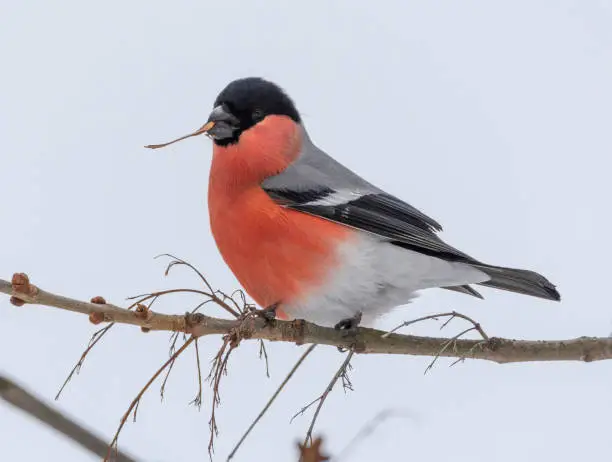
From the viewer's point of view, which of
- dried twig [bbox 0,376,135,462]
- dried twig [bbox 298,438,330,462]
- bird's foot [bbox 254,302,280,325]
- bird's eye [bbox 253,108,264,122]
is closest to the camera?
dried twig [bbox 0,376,135,462]

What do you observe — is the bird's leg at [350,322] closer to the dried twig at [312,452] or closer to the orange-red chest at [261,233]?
the orange-red chest at [261,233]

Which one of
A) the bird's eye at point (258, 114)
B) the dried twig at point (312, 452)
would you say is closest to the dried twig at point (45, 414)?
the dried twig at point (312, 452)

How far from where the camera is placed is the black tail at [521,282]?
1.53m

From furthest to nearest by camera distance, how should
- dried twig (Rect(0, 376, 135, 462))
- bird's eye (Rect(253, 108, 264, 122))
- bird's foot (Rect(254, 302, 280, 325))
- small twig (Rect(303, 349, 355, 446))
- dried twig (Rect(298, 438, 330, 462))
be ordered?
1. bird's eye (Rect(253, 108, 264, 122))
2. bird's foot (Rect(254, 302, 280, 325))
3. small twig (Rect(303, 349, 355, 446))
4. dried twig (Rect(298, 438, 330, 462))
5. dried twig (Rect(0, 376, 135, 462))

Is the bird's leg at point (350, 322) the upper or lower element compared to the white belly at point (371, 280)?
lower

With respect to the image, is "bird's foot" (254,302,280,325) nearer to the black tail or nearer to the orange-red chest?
the orange-red chest

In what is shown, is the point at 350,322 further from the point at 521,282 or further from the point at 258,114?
the point at 258,114

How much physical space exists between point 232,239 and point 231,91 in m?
0.29

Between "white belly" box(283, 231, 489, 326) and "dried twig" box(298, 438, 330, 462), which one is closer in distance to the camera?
"dried twig" box(298, 438, 330, 462)

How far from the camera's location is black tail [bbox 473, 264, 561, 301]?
60.1 inches

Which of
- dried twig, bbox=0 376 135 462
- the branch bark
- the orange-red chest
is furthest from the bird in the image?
dried twig, bbox=0 376 135 462

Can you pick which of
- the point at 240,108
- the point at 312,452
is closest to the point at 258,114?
the point at 240,108

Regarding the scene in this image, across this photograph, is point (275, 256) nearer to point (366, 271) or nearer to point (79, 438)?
point (366, 271)

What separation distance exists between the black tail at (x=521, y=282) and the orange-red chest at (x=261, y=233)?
299 mm
